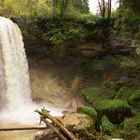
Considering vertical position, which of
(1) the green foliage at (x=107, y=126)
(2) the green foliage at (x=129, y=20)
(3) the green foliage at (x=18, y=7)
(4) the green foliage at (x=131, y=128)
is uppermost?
(3) the green foliage at (x=18, y=7)

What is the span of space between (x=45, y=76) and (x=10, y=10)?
9091 mm

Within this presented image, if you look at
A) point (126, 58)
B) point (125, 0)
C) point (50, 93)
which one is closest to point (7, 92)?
point (50, 93)

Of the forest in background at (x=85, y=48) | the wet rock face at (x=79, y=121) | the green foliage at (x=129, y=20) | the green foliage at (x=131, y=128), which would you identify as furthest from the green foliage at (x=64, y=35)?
the green foliage at (x=131, y=128)

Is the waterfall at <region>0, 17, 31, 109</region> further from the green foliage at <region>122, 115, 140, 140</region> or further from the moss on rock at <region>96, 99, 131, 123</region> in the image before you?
the green foliage at <region>122, 115, 140, 140</region>

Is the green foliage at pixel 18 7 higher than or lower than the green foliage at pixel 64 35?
higher

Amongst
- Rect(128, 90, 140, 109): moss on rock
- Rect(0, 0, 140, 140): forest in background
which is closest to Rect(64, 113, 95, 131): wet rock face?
Rect(128, 90, 140, 109): moss on rock

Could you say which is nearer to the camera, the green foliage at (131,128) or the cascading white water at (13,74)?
the green foliage at (131,128)

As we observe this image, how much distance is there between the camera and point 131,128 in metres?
13.3

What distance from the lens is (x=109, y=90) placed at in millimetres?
20250

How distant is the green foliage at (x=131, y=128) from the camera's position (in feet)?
41.7

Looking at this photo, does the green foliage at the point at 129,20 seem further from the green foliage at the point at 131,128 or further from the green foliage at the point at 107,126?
the green foliage at the point at 107,126

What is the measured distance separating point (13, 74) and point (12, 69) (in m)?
0.29

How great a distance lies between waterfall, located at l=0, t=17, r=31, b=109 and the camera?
20.3 m

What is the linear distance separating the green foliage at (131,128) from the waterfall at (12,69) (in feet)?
26.2
